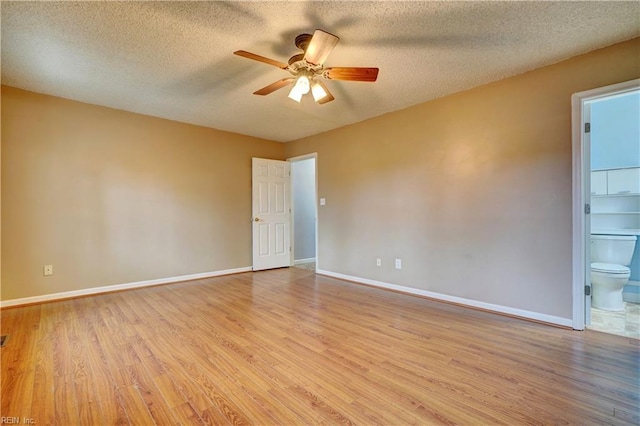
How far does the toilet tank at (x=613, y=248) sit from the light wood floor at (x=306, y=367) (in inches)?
55.9

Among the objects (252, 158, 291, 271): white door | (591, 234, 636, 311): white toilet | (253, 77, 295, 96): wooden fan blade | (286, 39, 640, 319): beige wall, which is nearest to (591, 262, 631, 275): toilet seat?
(591, 234, 636, 311): white toilet

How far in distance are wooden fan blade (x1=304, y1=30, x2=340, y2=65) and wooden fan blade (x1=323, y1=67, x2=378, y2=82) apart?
0.18m

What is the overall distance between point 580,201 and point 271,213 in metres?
4.33

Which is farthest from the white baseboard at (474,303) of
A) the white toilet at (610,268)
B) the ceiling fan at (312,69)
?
the ceiling fan at (312,69)

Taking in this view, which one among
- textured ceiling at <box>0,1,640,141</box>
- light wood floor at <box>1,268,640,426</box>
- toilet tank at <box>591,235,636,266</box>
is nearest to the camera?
light wood floor at <box>1,268,640,426</box>

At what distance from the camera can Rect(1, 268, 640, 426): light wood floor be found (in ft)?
5.10

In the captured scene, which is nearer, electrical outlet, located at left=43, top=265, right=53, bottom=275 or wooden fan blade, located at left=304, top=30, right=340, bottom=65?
wooden fan blade, located at left=304, top=30, right=340, bottom=65

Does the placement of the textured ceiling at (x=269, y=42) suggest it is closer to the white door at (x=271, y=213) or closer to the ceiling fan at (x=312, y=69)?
the ceiling fan at (x=312, y=69)

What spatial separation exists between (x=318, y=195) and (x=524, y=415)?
393 centimetres

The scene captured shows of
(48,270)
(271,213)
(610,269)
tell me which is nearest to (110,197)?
(48,270)

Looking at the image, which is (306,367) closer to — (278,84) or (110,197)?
(278,84)

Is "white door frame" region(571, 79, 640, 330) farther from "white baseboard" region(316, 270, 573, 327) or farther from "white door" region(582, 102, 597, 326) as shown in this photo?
"white baseboard" region(316, 270, 573, 327)

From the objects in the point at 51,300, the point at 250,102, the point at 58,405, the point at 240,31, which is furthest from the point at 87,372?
the point at 250,102

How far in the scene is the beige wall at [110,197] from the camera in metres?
3.28
